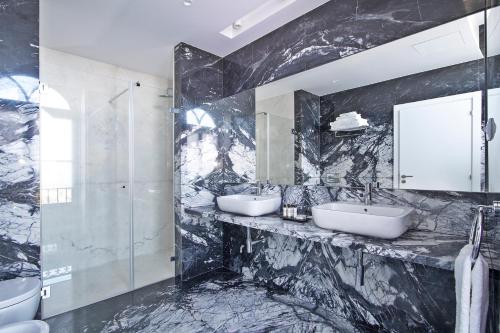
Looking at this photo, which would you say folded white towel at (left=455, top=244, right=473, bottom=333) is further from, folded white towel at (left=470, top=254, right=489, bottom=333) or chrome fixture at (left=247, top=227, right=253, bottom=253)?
chrome fixture at (left=247, top=227, right=253, bottom=253)

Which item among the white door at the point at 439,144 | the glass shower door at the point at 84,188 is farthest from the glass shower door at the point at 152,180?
the white door at the point at 439,144

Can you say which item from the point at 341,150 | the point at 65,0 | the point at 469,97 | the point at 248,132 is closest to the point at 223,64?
the point at 248,132

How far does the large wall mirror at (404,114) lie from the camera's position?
136cm

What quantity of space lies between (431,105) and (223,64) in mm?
2156

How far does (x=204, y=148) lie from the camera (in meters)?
2.77

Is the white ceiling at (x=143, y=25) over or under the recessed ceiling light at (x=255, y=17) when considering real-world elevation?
under

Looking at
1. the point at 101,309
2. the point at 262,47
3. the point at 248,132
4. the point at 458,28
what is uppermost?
the point at 262,47

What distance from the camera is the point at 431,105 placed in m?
1.52

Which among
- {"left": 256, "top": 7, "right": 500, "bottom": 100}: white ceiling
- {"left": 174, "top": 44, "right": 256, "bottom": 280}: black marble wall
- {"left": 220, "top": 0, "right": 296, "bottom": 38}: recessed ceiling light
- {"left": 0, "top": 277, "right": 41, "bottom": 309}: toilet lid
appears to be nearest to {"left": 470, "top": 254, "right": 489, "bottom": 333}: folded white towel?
{"left": 256, "top": 7, "right": 500, "bottom": 100}: white ceiling

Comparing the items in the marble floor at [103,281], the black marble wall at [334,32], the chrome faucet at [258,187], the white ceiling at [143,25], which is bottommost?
the marble floor at [103,281]

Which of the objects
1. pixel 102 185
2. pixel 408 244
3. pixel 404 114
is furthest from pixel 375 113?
pixel 102 185

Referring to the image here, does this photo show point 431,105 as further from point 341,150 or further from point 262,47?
point 262,47

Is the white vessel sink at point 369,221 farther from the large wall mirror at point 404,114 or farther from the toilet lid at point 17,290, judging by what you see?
the toilet lid at point 17,290

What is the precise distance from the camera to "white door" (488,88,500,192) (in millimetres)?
1028
